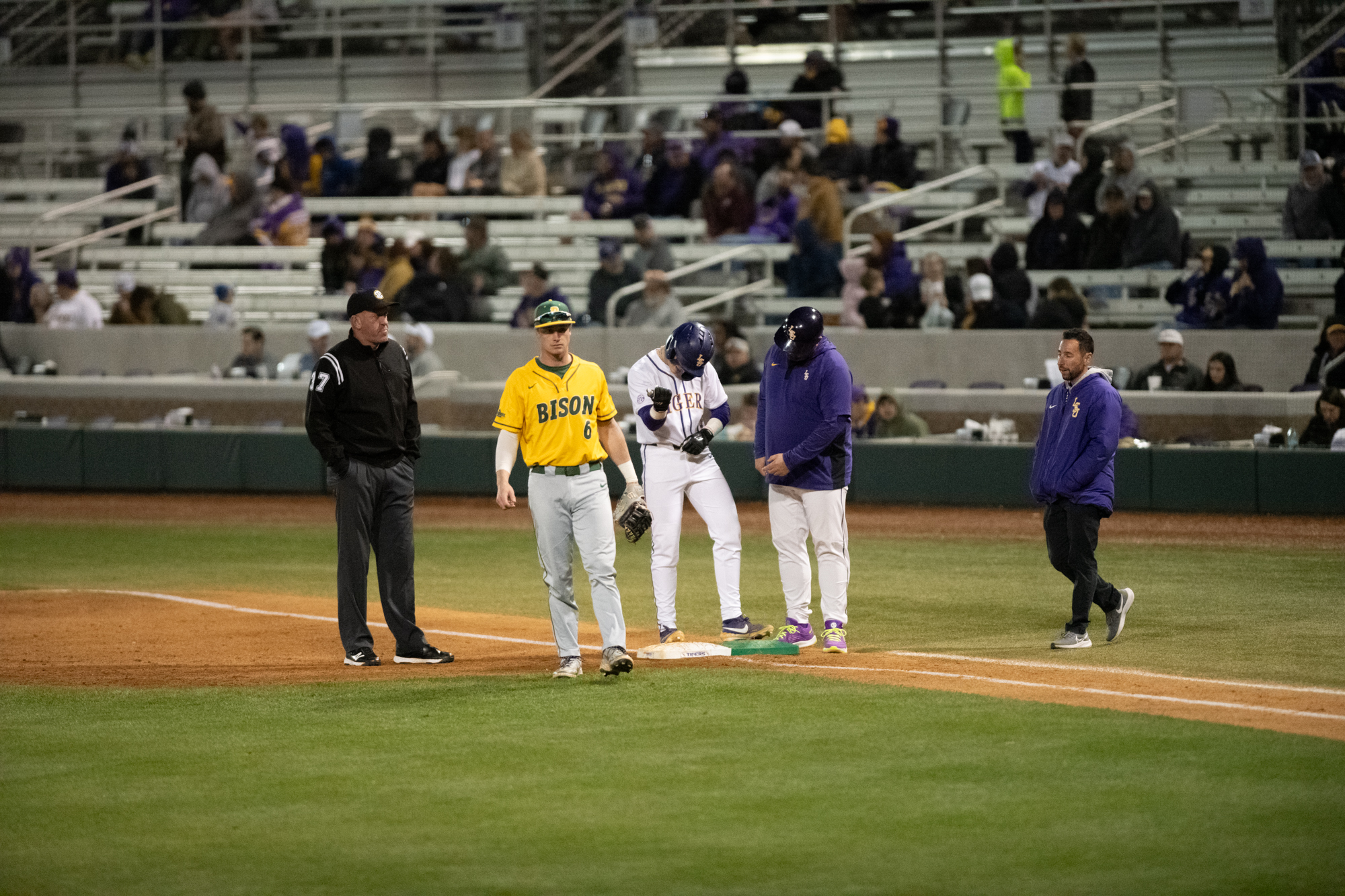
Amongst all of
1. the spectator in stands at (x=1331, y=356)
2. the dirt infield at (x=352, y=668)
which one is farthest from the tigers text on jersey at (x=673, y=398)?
the spectator in stands at (x=1331, y=356)

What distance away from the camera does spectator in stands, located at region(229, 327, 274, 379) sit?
21344 millimetres

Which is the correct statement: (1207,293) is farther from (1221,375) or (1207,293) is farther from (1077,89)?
(1077,89)

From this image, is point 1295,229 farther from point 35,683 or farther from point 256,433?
point 35,683

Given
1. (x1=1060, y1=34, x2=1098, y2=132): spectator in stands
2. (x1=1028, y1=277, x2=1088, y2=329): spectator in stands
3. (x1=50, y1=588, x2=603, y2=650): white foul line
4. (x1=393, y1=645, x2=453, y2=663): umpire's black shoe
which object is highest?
(x1=1060, y1=34, x2=1098, y2=132): spectator in stands

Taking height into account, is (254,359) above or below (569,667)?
above

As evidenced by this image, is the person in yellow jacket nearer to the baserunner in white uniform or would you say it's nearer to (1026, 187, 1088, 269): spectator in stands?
(1026, 187, 1088, 269): spectator in stands

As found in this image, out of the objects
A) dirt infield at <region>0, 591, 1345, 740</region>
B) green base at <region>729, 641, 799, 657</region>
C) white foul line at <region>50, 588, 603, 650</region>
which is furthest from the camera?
white foul line at <region>50, 588, 603, 650</region>

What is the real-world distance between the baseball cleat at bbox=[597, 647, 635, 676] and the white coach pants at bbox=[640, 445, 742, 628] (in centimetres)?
104

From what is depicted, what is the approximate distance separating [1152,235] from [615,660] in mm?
12684

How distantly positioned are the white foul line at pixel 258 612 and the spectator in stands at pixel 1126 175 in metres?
11.4

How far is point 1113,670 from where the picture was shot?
29.7ft

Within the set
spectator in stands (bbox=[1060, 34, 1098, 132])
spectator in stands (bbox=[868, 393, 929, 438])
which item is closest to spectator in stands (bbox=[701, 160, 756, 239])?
spectator in stands (bbox=[1060, 34, 1098, 132])

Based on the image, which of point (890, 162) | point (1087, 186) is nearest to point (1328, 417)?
point (1087, 186)

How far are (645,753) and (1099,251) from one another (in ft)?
46.1
